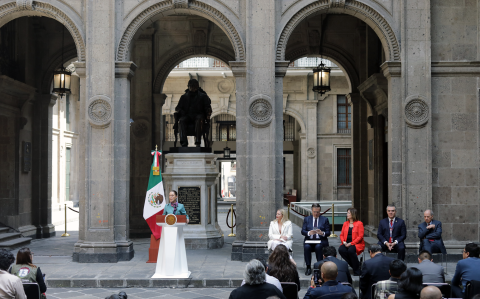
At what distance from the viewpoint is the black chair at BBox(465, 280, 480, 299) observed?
20.8 feet

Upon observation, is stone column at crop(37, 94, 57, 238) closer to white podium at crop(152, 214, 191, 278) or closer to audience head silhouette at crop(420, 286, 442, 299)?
white podium at crop(152, 214, 191, 278)

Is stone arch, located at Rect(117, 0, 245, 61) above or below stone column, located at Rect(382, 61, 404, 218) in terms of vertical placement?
Result: above

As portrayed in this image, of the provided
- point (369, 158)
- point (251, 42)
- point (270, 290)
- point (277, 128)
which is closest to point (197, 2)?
point (251, 42)

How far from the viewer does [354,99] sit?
17.2 metres

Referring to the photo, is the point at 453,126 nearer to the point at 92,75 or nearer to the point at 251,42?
the point at 251,42

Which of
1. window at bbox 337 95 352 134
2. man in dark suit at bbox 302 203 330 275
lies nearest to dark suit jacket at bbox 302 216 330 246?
man in dark suit at bbox 302 203 330 275

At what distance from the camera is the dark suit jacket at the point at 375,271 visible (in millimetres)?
6918

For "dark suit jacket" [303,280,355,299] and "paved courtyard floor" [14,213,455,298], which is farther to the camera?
"paved courtyard floor" [14,213,455,298]

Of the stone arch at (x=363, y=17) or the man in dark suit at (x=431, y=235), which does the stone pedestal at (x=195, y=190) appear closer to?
the stone arch at (x=363, y=17)

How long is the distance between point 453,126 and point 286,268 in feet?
24.8

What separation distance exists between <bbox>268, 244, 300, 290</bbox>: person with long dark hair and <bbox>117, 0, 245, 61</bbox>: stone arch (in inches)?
262

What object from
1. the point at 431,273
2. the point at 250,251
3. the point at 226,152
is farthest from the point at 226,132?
the point at 431,273

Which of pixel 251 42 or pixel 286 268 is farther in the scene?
pixel 251 42

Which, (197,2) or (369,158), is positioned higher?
(197,2)
